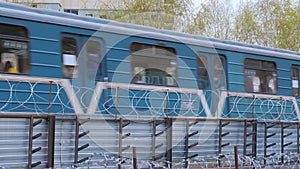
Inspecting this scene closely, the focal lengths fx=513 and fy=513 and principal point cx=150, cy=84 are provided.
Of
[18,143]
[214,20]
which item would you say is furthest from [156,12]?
[18,143]

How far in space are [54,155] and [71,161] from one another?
0.29m

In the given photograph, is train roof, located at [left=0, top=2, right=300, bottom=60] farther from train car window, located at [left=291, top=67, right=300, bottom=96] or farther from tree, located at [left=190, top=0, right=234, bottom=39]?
tree, located at [left=190, top=0, right=234, bottom=39]

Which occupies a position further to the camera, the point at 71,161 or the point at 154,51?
the point at 154,51

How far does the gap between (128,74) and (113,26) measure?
0.92 meters

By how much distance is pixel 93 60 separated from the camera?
894cm

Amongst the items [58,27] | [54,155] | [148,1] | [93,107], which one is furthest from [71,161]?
[148,1]

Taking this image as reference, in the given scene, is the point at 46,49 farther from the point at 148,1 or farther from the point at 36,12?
the point at 148,1

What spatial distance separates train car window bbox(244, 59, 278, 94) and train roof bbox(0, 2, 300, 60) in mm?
250

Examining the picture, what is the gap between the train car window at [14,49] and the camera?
25.6ft

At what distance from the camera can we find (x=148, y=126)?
25.5ft

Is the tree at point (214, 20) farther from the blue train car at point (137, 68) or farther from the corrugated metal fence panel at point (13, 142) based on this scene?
the corrugated metal fence panel at point (13, 142)

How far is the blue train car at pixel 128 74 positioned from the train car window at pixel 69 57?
0.02 metres

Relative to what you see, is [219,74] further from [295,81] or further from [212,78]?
[295,81]

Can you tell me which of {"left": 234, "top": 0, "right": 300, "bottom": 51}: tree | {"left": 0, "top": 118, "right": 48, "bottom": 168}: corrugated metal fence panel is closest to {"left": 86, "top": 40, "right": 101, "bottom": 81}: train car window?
{"left": 0, "top": 118, "right": 48, "bottom": 168}: corrugated metal fence panel
